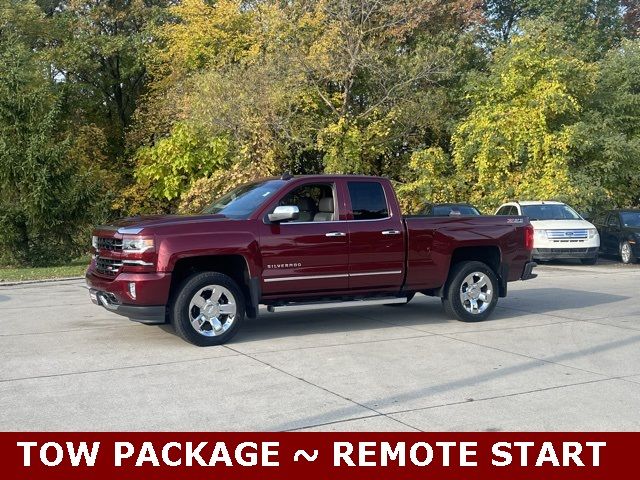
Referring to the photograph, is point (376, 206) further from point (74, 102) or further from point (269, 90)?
point (74, 102)

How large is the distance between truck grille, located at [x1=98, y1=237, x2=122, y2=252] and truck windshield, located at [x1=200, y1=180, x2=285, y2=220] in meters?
1.38

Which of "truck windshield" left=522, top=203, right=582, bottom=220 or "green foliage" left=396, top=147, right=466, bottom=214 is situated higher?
"green foliage" left=396, top=147, right=466, bottom=214

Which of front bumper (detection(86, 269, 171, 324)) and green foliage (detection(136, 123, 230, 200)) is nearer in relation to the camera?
front bumper (detection(86, 269, 171, 324))

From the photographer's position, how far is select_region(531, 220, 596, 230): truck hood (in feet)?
71.4

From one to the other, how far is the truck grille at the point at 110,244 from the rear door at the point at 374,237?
2825 mm

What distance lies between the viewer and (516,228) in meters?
11.4

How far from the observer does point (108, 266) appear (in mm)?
9281

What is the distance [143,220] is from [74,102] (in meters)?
29.1

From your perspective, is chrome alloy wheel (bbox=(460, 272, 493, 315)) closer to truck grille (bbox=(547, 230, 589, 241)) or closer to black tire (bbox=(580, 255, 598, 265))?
truck grille (bbox=(547, 230, 589, 241))

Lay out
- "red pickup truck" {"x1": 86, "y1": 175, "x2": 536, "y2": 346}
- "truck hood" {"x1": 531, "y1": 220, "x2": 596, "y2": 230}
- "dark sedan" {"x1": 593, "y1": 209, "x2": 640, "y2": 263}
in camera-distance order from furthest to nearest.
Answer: "dark sedan" {"x1": 593, "y1": 209, "x2": 640, "y2": 263} → "truck hood" {"x1": 531, "y1": 220, "x2": 596, "y2": 230} → "red pickup truck" {"x1": 86, "y1": 175, "x2": 536, "y2": 346}

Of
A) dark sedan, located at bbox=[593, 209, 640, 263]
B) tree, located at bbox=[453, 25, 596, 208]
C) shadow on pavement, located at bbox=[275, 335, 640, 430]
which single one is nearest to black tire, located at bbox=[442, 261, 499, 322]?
shadow on pavement, located at bbox=[275, 335, 640, 430]

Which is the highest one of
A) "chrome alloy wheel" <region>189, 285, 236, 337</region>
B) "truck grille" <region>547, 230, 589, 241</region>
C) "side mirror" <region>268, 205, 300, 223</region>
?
"side mirror" <region>268, 205, 300, 223</region>

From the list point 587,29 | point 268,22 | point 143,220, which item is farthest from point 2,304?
point 587,29

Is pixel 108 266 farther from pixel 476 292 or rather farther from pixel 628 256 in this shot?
pixel 628 256
